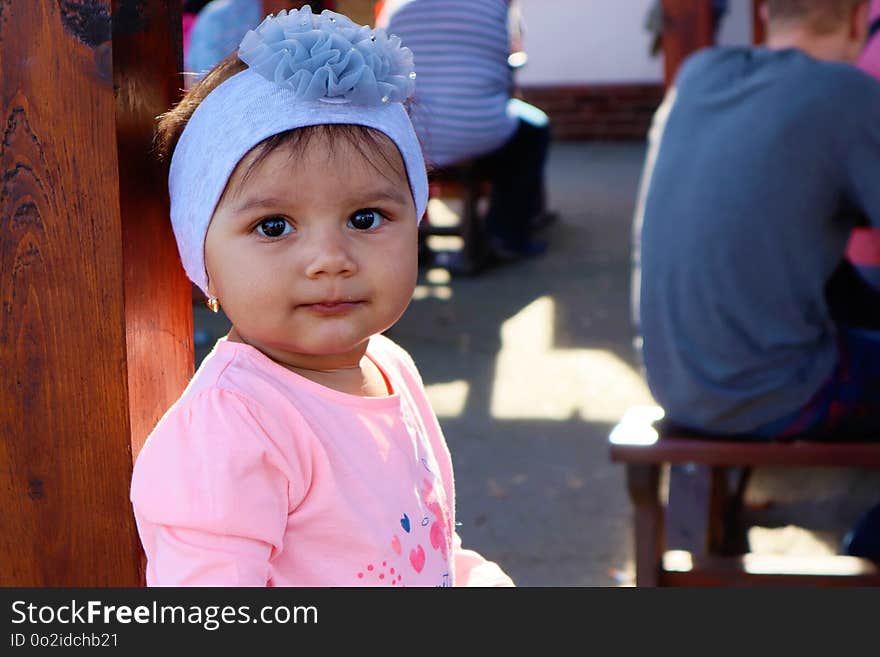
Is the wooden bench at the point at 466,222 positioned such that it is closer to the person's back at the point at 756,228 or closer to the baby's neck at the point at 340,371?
the person's back at the point at 756,228

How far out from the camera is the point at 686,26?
3.45 m

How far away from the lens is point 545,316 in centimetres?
546

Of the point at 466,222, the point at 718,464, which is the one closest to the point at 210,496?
the point at 718,464

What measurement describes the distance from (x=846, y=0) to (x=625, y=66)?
369 inches

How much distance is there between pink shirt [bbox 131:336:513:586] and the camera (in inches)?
43.8

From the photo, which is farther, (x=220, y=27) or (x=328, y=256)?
(x=220, y=27)

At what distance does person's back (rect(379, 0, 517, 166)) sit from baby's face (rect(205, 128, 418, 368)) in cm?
435

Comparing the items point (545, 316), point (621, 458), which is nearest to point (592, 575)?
point (621, 458)

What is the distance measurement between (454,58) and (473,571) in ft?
14.7

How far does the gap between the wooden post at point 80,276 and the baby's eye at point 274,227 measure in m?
0.12

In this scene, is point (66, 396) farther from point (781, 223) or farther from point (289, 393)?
point (781, 223)

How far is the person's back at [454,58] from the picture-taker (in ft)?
18.5

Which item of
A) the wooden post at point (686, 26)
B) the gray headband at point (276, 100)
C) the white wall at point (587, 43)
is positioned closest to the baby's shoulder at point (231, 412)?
the gray headband at point (276, 100)

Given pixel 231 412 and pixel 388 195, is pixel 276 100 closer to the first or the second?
pixel 388 195
